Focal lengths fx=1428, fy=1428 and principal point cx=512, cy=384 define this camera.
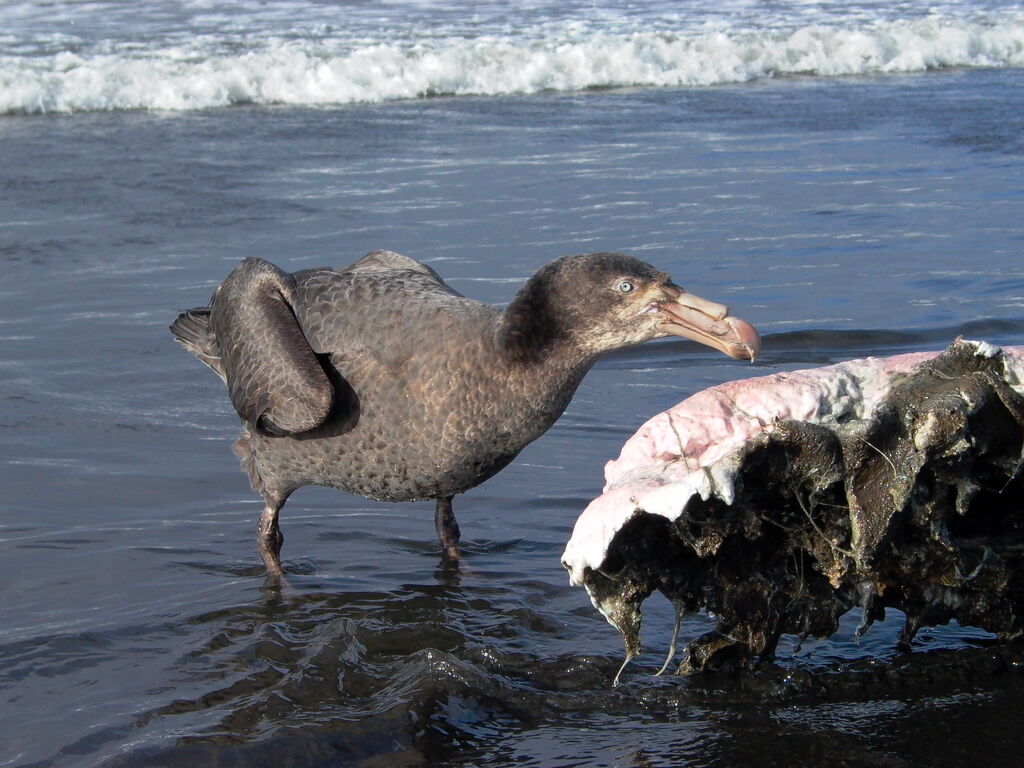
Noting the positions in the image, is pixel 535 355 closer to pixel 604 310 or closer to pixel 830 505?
pixel 604 310

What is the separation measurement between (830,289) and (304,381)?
14.7ft

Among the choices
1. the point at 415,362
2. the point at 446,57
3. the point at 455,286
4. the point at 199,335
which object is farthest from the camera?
the point at 446,57

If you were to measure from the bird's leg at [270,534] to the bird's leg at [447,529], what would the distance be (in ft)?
2.09

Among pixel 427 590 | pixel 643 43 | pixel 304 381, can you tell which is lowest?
pixel 427 590

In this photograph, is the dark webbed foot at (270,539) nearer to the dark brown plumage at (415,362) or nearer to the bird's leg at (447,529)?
the dark brown plumage at (415,362)

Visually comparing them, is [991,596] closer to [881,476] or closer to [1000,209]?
[881,476]

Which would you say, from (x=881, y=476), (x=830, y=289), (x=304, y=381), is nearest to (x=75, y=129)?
(x=830, y=289)

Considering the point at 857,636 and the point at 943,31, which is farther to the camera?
the point at 943,31

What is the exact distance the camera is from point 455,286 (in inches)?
345

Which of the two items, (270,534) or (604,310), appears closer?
(604,310)

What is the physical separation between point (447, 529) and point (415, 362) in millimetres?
946

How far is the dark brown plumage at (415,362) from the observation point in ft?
16.0

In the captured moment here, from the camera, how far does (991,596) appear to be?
160 inches

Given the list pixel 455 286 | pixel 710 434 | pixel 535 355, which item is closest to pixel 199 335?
pixel 535 355
